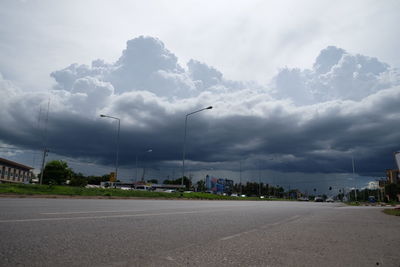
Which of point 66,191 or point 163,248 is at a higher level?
point 66,191

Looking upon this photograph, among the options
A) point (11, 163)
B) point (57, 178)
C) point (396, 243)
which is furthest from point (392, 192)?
point (11, 163)

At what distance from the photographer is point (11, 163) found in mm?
107688

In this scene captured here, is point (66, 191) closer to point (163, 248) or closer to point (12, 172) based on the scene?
point (163, 248)

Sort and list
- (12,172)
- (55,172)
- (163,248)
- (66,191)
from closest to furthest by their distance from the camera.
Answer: (163,248) → (66,191) → (55,172) → (12,172)

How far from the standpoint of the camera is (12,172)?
110m

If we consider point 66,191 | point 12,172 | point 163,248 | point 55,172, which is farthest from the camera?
point 12,172

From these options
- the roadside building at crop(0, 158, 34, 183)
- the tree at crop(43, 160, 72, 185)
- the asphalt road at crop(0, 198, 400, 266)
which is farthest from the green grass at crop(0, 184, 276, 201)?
the roadside building at crop(0, 158, 34, 183)

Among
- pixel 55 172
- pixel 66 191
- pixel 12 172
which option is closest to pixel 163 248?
pixel 66 191

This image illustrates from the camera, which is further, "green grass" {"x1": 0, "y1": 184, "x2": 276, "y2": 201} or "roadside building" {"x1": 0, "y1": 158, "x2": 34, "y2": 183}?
"roadside building" {"x1": 0, "y1": 158, "x2": 34, "y2": 183}

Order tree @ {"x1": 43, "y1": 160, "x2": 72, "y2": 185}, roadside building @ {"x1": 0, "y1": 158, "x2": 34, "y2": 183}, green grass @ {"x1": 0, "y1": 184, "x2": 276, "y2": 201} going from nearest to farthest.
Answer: green grass @ {"x1": 0, "y1": 184, "x2": 276, "y2": 201} → tree @ {"x1": 43, "y1": 160, "x2": 72, "y2": 185} → roadside building @ {"x1": 0, "y1": 158, "x2": 34, "y2": 183}

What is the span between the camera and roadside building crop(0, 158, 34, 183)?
331 ft

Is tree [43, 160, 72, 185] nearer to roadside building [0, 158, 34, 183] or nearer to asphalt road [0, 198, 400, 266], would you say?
roadside building [0, 158, 34, 183]

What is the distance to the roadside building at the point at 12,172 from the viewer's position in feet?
331

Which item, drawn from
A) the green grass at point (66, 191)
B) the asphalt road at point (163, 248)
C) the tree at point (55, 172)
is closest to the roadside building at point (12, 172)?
the tree at point (55, 172)
